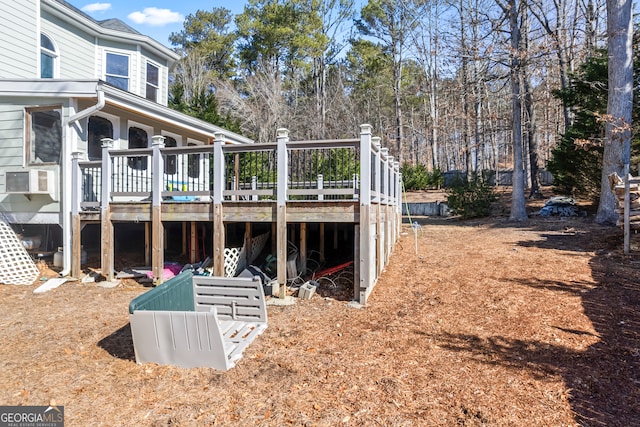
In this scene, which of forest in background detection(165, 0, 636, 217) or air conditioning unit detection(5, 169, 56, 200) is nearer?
air conditioning unit detection(5, 169, 56, 200)

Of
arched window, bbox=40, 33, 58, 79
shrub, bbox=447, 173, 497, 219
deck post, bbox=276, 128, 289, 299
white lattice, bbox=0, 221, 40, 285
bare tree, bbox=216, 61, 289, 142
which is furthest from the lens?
bare tree, bbox=216, 61, 289, 142

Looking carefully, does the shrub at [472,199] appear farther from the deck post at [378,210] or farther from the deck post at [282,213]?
the deck post at [282,213]

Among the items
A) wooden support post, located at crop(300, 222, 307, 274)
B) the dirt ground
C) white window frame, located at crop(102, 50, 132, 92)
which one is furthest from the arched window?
wooden support post, located at crop(300, 222, 307, 274)

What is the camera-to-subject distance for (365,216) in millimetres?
5035

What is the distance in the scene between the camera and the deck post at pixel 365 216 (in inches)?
198

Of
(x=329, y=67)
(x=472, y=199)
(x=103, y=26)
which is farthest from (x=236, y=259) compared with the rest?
(x=329, y=67)

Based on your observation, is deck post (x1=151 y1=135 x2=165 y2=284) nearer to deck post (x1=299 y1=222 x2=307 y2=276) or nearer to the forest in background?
deck post (x1=299 y1=222 x2=307 y2=276)

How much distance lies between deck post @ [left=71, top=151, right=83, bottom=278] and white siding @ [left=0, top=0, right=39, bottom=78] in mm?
3610

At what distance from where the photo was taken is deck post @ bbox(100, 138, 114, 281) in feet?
20.6

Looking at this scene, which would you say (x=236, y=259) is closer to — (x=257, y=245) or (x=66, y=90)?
(x=257, y=245)

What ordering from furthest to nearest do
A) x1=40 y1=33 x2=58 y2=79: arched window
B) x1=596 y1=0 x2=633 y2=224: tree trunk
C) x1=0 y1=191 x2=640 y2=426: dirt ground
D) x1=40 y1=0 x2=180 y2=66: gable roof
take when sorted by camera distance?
x1=596 y1=0 x2=633 y2=224: tree trunk, x1=40 y1=0 x2=180 y2=66: gable roof, x1=40 y1=33 x2=58 y2=79: arched window, x1=0 y1=191 x2=640 y2=426: dirt ground

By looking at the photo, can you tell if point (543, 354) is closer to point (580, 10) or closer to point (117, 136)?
point (117, 136)

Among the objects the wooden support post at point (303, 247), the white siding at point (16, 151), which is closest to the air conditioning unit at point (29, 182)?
the white siding at point (16, 151)

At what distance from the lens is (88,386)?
3.10 m
